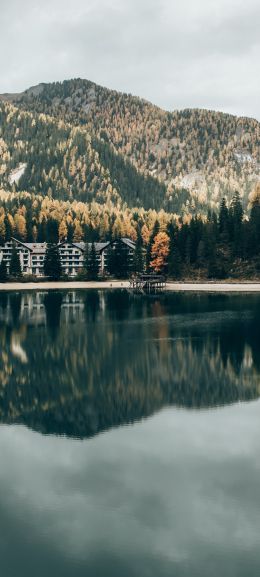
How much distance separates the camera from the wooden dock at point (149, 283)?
18238 centimetres

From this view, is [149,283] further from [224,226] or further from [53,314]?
[53,314]

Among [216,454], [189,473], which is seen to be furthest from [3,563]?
[216,454]

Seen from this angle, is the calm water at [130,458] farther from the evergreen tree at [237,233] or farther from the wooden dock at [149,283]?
the evergreen tree at [237,233]

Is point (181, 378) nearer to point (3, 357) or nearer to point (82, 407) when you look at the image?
point (82, 407)

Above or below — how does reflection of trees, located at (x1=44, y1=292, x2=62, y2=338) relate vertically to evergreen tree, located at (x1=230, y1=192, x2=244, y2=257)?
below

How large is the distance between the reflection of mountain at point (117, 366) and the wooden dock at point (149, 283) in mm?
81163

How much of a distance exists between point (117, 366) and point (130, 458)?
22926 millimetres

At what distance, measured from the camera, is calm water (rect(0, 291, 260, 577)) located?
22703 millimetres

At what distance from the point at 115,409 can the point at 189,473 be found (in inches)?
493

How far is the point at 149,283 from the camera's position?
184 meters

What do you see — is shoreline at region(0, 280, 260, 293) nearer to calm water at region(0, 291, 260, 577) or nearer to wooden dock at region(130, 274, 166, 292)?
wooden dock at region(130, 274, 166, 292)

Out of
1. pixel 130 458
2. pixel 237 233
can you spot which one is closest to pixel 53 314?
pixel 130 458

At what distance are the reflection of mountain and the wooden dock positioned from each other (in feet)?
266

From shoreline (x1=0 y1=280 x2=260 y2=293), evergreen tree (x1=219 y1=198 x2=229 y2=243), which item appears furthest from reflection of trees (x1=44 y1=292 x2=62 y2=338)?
evergreen tree (x1=219 y1=198 x2=229 y2=243)
